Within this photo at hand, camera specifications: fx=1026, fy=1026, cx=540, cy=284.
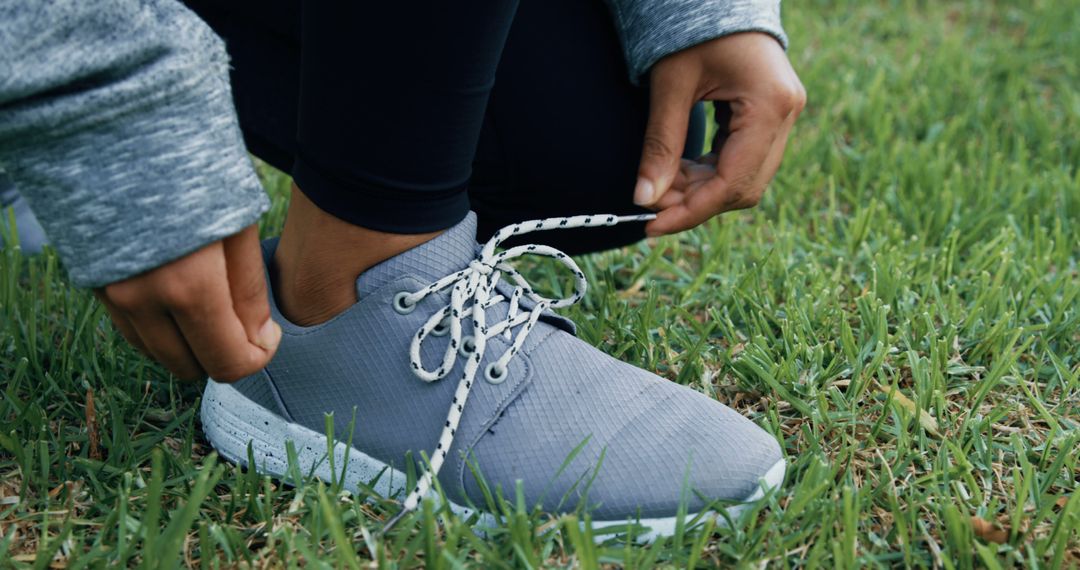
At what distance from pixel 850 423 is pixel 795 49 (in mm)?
1670

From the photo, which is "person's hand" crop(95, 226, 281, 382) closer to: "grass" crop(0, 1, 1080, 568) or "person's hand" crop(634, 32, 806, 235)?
"grass" crop(0, 1, 1080, 568)

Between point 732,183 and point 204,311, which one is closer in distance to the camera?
point 204,311

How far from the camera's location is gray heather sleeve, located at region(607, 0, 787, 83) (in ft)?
3.74

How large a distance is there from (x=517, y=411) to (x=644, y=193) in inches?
13.1

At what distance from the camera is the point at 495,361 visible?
1022mm

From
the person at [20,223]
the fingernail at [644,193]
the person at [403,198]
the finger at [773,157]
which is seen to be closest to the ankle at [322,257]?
the person at [403,198]

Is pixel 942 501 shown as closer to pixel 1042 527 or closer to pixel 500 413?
pixel 1042 527

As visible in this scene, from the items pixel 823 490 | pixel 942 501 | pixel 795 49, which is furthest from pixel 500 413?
pixel 795 49

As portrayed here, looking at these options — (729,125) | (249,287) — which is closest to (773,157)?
(729,125)

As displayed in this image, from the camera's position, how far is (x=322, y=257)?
101 cm

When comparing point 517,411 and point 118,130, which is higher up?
point 118,130

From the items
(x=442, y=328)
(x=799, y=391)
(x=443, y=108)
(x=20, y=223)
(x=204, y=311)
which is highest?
(x=443, y=108)

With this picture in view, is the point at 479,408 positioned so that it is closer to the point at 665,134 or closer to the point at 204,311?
the point at 204,311

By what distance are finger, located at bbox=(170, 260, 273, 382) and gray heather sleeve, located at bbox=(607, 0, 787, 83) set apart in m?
0.58
